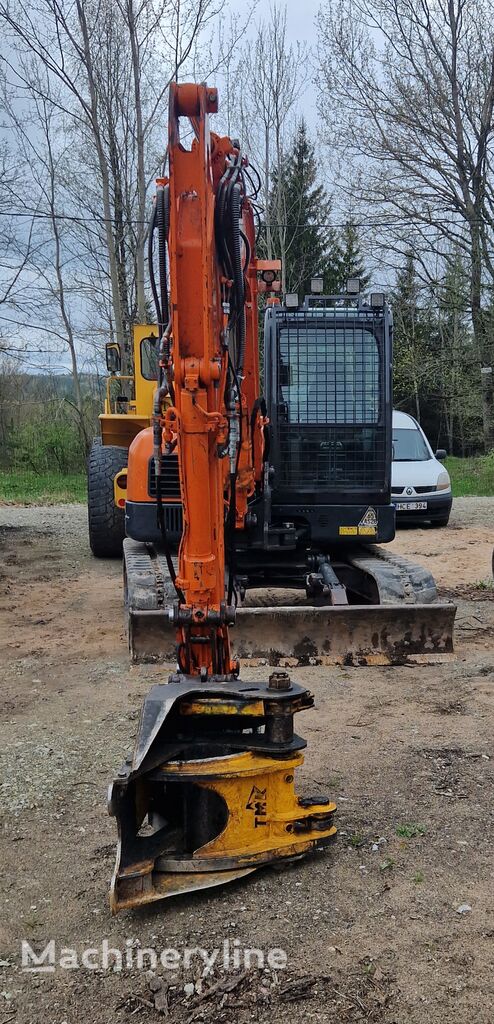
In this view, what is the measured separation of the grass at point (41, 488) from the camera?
62.2ft

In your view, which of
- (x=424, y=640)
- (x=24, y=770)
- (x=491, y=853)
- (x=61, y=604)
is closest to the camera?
(x=491, y=853)

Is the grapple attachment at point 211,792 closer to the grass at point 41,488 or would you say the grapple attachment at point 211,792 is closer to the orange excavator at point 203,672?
the orange excavator at point 203,672

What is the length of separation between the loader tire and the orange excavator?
5814 millimetres

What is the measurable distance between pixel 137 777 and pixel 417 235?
68.3 feet

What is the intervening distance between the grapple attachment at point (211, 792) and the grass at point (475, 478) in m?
16.1

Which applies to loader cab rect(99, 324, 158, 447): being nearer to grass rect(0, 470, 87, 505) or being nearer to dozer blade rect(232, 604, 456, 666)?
dozer blade rect(232, 604, 456, 666)

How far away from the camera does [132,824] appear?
302 centimetres

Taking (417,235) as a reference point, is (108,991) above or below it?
below

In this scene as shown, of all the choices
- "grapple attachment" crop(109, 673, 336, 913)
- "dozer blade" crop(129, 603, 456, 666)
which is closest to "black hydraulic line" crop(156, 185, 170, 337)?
"grapple attachment" crop(109, 673, 336, 913)

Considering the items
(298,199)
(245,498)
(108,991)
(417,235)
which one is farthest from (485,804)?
(298,199)

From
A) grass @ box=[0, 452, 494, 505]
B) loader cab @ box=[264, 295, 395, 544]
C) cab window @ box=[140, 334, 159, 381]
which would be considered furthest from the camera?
grass @ box=[0, 452, 494, 505]

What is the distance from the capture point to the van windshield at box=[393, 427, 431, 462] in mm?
13992

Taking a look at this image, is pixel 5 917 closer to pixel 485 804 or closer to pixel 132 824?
pixel 132 824

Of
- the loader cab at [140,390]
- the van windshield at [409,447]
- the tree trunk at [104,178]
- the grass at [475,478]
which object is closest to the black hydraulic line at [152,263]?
the loader cab at [140,390]
